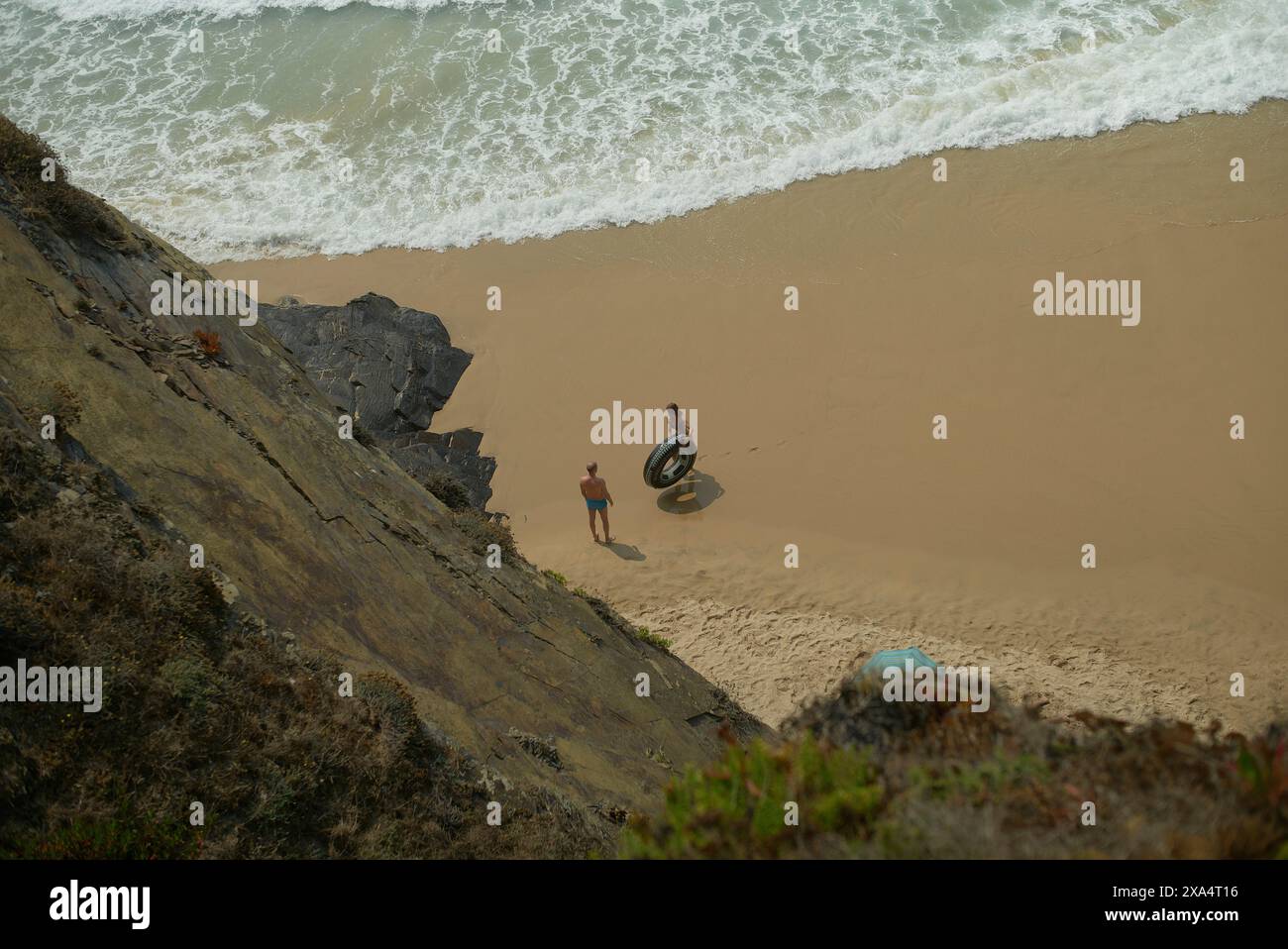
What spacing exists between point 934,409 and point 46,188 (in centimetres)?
1130

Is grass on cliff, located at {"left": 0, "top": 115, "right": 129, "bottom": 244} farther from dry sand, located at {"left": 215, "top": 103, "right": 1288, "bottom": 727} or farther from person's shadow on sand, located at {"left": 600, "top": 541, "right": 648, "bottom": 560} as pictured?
person's shadow on sand, located at {"left": 600, "top": 541, "right": 648, "bottom": 560}

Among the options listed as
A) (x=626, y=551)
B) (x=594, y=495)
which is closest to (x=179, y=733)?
(x=594, y=495)

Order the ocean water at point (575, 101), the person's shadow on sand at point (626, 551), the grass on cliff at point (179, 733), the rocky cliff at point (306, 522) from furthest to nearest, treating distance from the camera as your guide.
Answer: the ocean water at point (575, 101)
the person's shadow on sand at point (626, 551)
the rocky cliff at point (306, 522)
the grass on cliff at point (179, 733)

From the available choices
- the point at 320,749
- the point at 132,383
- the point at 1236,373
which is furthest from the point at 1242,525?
the point at 132,383

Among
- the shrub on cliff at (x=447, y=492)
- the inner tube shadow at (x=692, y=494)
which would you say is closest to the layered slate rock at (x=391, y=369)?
the inner tube shadow at (x=692, y=494)

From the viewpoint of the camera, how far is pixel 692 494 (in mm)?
13805

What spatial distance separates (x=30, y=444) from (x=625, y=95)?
1815cm

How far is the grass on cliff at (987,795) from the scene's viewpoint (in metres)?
3.91

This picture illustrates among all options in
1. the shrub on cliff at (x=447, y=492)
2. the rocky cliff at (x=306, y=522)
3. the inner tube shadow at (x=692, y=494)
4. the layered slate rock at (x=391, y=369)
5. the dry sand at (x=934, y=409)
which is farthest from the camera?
the layered slate rock at (x=391, y=369)

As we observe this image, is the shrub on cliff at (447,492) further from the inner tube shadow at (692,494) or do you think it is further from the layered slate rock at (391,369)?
the inner tube shadow at (692,494)

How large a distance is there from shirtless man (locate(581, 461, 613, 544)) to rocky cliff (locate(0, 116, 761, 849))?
3540mm

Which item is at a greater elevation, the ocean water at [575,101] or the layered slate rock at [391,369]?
the ocean water at [575,101]

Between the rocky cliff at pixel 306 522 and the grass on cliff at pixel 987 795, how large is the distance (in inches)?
96.9

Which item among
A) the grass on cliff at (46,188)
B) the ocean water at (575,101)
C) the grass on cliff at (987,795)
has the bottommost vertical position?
the grass on cliff at (987,795)
